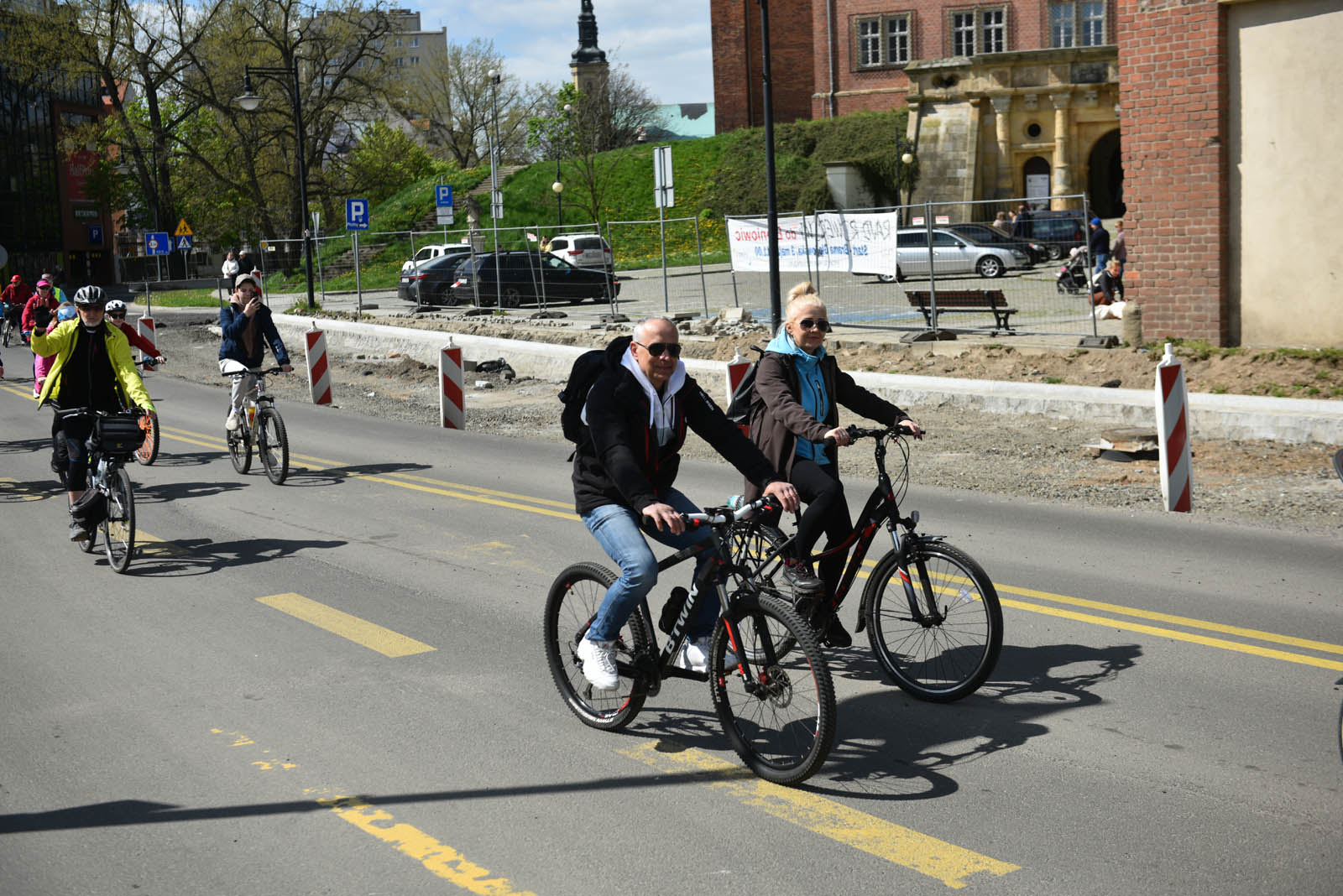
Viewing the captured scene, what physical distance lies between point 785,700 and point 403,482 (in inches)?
331

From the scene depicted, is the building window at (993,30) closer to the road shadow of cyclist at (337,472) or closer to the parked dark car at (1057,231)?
the parked dark car at (1057,231)

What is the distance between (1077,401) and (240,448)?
8792 mm

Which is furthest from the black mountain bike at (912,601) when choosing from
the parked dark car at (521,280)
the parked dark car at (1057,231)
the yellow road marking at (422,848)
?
the parked dark car at (1057,231)

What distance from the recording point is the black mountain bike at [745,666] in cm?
473

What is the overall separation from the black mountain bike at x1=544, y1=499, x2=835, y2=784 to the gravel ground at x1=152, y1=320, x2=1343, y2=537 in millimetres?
6020

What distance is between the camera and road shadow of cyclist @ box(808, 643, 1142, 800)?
198 inches

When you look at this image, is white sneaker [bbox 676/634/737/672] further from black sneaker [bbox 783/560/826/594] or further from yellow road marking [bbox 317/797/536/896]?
yellow road marking [bbox 317/797/536/896]

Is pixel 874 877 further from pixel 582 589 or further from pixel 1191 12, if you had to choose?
pixel 1191 12

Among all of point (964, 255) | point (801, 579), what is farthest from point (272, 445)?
point (964, 255)

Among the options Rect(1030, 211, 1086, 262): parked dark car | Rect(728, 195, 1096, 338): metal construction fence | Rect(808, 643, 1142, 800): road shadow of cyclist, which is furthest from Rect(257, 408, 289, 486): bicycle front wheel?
Rect(1030, 211, 1086, 262): parked dark car

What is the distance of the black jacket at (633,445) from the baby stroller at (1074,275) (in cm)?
2336

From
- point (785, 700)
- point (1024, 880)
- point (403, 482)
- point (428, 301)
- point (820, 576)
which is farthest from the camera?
point (428, 301)

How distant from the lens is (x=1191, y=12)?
56.7 feet

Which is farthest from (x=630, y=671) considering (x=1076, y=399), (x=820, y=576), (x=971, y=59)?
(x=971, y=59)
